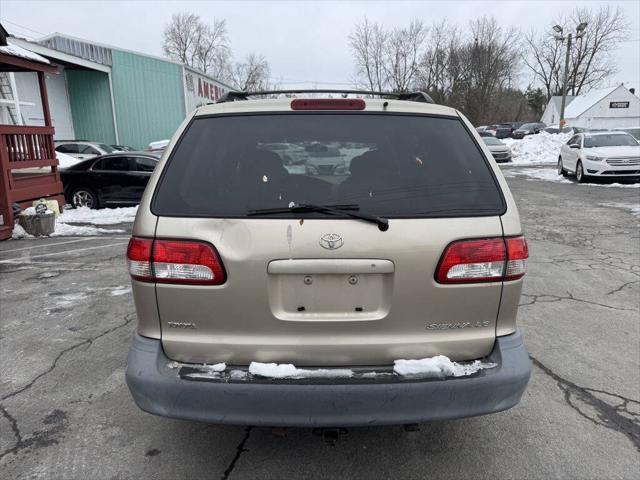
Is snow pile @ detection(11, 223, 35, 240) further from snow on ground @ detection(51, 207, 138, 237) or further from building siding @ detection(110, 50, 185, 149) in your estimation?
building siding @ detection(110, 50, 185, 149)

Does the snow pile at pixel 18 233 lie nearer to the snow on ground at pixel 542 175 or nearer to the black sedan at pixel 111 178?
the black sedan at pixel 111 178

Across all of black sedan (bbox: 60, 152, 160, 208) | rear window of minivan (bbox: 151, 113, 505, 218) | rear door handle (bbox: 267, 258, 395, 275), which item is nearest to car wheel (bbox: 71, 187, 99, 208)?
black sedan (bbox: 60, 152, 160, 208)

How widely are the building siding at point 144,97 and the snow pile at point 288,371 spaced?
24258mm

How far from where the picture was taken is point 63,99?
22.8 metres

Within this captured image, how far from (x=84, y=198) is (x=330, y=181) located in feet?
37.7

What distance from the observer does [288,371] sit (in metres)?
2.10

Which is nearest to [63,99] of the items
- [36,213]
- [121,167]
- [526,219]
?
[121,167]

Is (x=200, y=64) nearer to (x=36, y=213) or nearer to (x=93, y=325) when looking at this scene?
(x=36, y=213)

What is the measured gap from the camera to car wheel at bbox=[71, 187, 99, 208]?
475 inches

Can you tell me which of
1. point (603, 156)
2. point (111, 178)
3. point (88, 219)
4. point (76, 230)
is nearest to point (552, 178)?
point (603, 156)

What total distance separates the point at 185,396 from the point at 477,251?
1440 millimetres

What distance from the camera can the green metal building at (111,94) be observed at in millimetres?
22688

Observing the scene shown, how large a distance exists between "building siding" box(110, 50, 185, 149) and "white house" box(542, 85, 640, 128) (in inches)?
1749

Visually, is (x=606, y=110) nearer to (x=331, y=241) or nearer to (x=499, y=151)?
(x=499, y=151)
